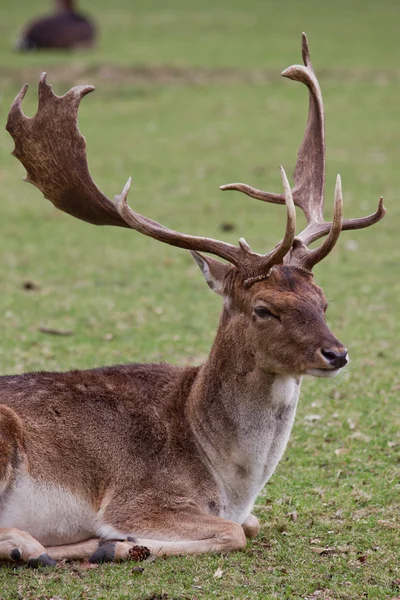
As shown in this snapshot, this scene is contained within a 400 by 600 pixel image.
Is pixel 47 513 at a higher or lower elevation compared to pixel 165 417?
lower

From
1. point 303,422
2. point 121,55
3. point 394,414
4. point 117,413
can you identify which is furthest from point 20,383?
point 121,55

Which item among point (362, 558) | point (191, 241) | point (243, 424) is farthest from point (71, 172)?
point (362, 558)

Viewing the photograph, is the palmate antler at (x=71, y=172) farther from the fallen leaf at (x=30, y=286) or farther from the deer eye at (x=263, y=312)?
the fallen leaf at (x=30, y=286)

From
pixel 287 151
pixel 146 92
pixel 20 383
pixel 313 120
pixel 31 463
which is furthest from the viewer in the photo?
pixel 146 92

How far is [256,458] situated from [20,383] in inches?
58.9

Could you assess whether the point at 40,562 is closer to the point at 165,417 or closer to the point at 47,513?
the point at 47,513

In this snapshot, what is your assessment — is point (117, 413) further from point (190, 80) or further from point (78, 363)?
point (190, 80)

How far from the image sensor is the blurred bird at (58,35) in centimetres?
3152

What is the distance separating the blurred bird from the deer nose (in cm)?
2625

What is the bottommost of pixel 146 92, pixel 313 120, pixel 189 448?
pixel 146 92

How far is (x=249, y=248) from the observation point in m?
6.84

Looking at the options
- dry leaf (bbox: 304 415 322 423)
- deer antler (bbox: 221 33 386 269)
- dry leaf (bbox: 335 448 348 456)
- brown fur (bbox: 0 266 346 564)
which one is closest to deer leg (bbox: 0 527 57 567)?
brown fur (bbox: 0 266 346 564)

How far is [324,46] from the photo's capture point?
1239 inches

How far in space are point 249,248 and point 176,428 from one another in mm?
1161
